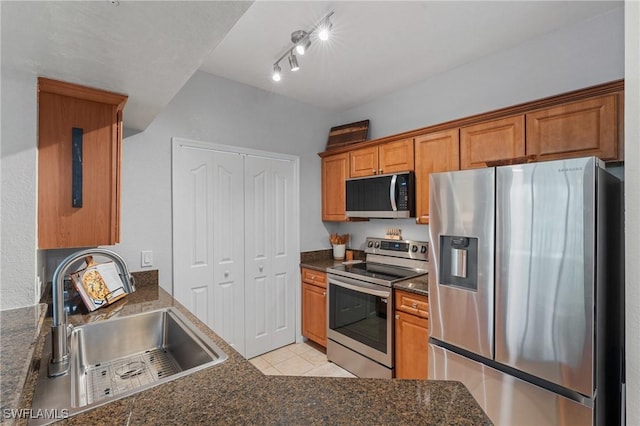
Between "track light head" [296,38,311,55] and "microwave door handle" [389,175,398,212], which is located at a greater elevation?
"track light head" [296,38,311,55]

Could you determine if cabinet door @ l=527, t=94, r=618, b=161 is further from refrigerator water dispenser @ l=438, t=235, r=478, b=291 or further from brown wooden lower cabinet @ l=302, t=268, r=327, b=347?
brown wooden lower cabinet @ l=302, t=268, r=327, b=347

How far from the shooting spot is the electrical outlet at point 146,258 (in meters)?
2.35

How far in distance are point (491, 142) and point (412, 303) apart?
1296 millimetres

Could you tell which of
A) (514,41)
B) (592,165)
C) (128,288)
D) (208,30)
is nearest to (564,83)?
(514,41)

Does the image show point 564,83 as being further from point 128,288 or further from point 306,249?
point 128,288

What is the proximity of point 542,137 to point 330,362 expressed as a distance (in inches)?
100

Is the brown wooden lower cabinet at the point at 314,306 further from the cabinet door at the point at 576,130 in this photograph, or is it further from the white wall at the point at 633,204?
the white wall at the point at 633,204

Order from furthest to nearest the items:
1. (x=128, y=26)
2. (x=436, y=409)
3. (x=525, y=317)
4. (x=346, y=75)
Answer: (x=346, y=75)
(x=525, y=317)
(x=128, y=26)
(x=436, y=409)

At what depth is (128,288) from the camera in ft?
3.73

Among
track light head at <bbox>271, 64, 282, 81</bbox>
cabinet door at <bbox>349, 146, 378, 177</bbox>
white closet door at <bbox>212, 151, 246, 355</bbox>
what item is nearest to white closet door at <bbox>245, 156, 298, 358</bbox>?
white closet door at <bbox>212, 151, 246, 355</bbox>

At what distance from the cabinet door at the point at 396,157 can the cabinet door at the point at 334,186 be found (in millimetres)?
461

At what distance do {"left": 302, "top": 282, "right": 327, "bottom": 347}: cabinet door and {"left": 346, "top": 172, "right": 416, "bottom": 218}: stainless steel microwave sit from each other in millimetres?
886

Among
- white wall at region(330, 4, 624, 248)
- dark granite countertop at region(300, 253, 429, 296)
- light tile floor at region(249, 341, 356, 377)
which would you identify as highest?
white wall at region(330, 4, 624, 248)

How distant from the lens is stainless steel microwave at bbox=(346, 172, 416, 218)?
2609 millimetres
